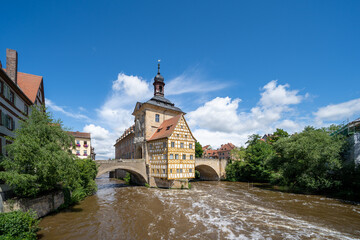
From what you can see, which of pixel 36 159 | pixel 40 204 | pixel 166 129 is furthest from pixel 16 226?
pixel 166 129

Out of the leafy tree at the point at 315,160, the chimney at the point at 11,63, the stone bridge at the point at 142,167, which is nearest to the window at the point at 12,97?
the chimney at the point at 11,63

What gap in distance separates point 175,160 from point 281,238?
14.6 metres

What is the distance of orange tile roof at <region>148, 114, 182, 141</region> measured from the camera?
2278 cm

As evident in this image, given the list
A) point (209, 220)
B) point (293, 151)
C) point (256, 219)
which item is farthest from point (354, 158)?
point (209, 220)

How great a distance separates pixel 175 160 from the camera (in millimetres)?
22328

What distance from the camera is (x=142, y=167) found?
2434 cm

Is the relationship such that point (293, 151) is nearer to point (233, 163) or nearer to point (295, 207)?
point (295, 207)

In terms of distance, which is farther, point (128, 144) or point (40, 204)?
point (128, 144)

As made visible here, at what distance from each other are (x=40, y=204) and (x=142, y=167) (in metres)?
14.1

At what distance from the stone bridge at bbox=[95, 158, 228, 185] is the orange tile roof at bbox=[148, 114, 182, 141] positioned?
4.10 m

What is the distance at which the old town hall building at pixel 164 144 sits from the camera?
2217cm

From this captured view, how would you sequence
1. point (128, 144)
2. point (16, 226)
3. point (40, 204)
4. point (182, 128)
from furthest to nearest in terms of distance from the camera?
1. point (128, 144)
2. point (182, 128)
3. point (40, 204)
4. point (16, 226)

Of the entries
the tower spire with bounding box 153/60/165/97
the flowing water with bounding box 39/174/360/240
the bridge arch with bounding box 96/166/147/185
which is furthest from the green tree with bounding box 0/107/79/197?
the tower spire with bounding box 153/60/165/97

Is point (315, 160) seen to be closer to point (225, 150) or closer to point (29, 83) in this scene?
point (29, 83)
